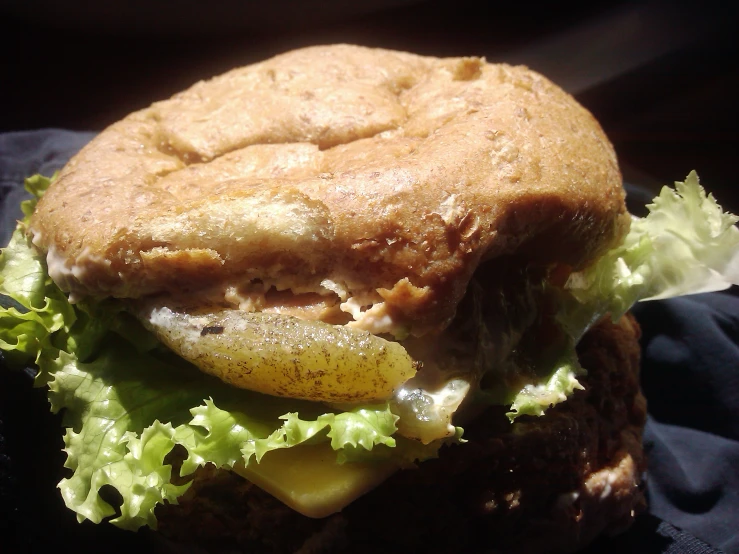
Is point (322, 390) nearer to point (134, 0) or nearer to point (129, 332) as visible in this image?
point (129, 332)

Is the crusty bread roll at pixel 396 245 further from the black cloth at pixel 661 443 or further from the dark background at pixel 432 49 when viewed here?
the dark background at pixel 432 49

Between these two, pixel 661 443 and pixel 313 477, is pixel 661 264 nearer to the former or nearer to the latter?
pixel 661 443

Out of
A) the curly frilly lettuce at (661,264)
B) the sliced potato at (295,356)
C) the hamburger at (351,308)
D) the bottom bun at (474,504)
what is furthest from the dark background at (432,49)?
the sliced potato at (295,356)

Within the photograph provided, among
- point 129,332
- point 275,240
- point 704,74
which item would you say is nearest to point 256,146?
point 275,240

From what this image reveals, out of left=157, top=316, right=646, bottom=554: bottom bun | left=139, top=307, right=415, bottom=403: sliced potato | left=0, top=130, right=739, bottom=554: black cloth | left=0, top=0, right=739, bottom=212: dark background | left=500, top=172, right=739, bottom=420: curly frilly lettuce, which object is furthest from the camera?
left=0, top=0, right=739, bottom=212: dark background

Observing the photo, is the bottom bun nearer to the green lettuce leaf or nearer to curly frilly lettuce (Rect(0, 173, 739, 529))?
curly frilly lettuce (Rect(0, 173, 739, 529))

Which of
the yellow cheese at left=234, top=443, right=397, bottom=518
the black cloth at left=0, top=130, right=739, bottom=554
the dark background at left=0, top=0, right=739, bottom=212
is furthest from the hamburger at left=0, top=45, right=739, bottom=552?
the dark background at left=0, top=0, right=739, bottom=212
